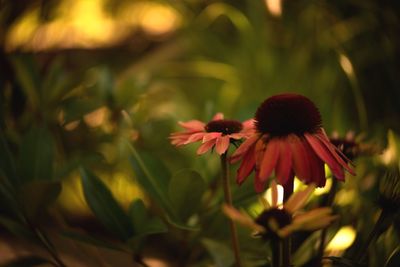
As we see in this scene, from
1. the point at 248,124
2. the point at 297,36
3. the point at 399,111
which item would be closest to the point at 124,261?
the point at 248,124

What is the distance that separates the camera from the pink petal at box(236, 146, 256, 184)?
310 millimetres

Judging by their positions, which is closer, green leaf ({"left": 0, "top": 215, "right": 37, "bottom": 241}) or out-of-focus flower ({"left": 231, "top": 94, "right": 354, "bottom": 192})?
out-of-focus flower ({"left": 231, "top": 94, "right": 354, "bottom": 192})

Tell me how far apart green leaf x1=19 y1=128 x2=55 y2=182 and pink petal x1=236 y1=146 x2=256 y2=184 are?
0.27m

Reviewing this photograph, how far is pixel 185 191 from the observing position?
0.40m

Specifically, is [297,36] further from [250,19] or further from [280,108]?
[280,108]

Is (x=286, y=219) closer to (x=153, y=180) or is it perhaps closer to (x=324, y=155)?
(x=324, y=155)

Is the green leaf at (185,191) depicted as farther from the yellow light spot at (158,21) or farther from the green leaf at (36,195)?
the yellow light spot at (158,21)

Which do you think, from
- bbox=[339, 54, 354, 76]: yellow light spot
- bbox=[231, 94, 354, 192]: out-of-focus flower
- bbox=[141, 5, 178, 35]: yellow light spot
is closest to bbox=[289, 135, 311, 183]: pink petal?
bbox=[231, 94, 354, 192]: out-of-focus flower

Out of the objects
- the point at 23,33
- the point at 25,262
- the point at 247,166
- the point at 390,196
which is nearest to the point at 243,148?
the point at 247,166

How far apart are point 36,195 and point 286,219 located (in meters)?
0.24

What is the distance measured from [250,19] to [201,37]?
16 cm

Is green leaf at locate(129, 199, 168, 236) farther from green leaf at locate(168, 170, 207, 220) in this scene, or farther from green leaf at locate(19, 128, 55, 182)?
green leaf at locate(19, 128, 55, 182)

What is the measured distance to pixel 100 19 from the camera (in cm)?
143

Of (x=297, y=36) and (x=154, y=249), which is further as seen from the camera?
(x=297, y=36)
